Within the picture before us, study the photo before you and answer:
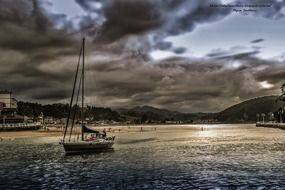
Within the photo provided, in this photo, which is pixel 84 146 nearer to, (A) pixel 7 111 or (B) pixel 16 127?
(B) pixel 16 127

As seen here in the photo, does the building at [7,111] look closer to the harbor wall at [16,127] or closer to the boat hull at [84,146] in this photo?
the harbor wall at [16,127]

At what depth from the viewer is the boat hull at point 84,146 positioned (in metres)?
67.3

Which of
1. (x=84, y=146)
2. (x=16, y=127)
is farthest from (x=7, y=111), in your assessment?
(x=84, y=146)

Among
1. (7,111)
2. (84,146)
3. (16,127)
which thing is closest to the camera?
(84,146)

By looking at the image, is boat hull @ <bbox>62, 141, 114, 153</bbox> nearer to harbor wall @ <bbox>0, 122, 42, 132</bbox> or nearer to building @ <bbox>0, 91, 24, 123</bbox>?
harbor wall @ <bbox>0, 122, 42, 132</bbox>

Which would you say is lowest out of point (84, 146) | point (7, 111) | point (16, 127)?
point (84, 146)

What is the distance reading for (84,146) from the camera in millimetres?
68750

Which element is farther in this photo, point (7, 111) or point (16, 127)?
point (7, 111)

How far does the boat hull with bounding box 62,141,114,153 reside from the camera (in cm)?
6731

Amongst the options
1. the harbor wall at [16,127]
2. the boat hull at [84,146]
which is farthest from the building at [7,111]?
the boat hull at [84,146]

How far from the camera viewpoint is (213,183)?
3575 cm

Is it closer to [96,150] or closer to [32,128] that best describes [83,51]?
[96,150]

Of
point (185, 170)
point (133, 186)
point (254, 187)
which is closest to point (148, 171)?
point (185, 170)

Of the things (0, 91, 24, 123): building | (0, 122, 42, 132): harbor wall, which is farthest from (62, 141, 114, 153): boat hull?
(0, 91, 24, 123): building
